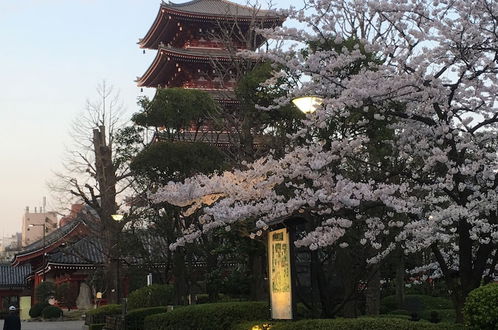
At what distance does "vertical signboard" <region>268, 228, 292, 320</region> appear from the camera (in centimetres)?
1114

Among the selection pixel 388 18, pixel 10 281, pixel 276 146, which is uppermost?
pixel 388 18

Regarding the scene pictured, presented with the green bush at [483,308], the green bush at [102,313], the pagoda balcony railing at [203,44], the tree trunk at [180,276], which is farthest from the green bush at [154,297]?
the pagoda balcony railing at [203,44]

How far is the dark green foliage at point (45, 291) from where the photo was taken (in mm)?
43781

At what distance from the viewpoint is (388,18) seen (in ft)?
35.9

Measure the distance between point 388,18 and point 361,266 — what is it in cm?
490

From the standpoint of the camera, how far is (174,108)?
22.0 meters

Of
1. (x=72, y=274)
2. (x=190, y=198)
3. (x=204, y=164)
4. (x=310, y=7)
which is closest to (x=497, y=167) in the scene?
(x=310, y=7)

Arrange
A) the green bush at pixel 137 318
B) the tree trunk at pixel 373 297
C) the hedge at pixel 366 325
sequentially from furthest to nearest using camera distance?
the green bush at pixel 137 318 < the tree trunk at pixel 373 297 < the hedge at pixel 366 325

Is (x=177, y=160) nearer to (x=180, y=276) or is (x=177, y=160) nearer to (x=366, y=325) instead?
(x=180, y=276)

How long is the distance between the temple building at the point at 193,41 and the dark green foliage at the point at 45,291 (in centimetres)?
1575

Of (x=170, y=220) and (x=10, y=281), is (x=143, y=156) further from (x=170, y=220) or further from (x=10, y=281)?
(x=10, y=281)

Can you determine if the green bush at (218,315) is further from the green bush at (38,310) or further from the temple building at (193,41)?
the green bush at (38,310)

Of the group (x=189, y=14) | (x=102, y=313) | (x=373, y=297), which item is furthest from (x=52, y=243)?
(x=373, y=297)

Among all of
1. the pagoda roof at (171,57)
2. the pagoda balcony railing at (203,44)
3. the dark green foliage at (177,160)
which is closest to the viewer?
the dark green foliage at (177,160)
